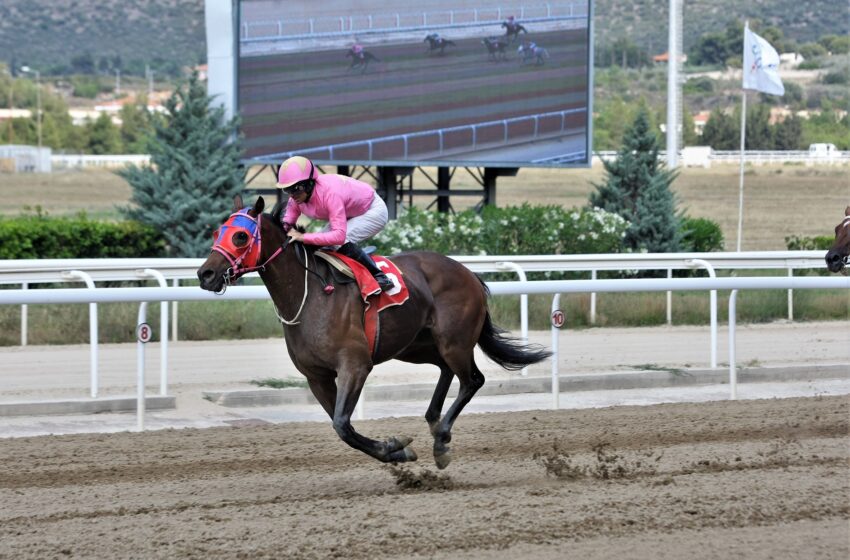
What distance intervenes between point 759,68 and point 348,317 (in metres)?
16.5

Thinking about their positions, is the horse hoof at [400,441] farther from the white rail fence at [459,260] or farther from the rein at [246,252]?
the white rail fence at [459,260]

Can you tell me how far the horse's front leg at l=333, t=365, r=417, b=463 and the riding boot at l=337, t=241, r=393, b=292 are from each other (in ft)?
1.43

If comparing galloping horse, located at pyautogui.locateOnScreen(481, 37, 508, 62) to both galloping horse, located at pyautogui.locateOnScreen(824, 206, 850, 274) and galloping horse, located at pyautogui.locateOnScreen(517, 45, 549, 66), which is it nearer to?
galloping horse, located at pyautogui.locateOnScreen(517, 45, 549, 66)

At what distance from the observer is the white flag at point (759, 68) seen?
20730mm

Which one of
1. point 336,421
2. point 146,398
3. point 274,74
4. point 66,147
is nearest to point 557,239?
point 274,74

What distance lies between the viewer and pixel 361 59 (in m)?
18.0

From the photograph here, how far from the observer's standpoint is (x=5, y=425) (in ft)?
24.6

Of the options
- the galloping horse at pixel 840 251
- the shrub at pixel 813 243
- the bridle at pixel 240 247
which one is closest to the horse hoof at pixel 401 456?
the bridle at pixel 240 247

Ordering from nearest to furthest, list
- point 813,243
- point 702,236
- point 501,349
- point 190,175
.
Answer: point 501,349 < point 190,175 < point 813,243 < point 702,236

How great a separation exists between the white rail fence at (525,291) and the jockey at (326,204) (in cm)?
164

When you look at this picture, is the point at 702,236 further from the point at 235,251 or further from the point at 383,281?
the point at 235,251

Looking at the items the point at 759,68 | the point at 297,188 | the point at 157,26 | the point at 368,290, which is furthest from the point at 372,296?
the point at 157,26

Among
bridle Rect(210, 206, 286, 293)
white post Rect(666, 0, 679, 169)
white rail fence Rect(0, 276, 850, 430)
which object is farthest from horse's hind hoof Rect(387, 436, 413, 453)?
white post Rect(666, 0, 679, 169)

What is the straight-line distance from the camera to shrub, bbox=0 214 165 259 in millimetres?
16234
